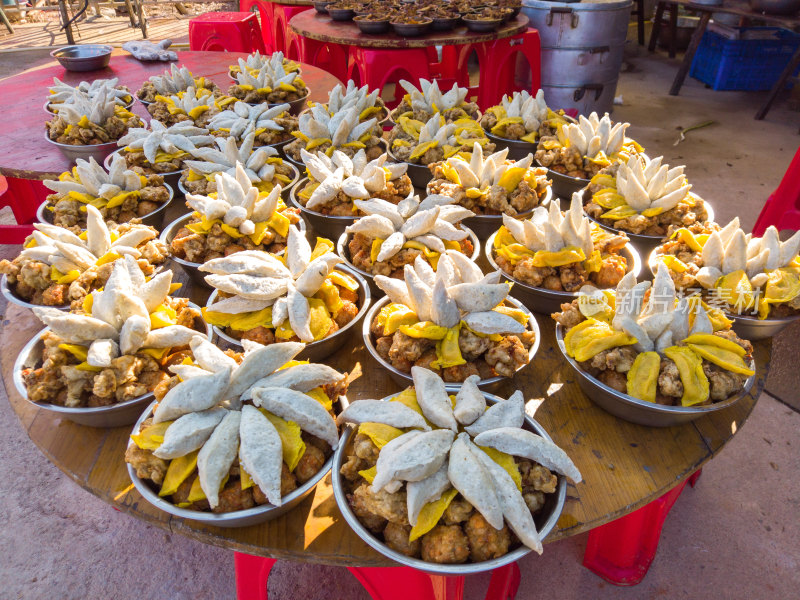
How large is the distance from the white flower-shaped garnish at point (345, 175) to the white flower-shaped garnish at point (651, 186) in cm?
85

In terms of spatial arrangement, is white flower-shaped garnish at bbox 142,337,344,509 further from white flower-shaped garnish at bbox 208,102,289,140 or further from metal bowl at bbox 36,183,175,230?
white flower-shaped garnish at bbox 208,102,289,140

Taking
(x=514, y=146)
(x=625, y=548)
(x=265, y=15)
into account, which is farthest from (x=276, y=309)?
(x=265, y=15)

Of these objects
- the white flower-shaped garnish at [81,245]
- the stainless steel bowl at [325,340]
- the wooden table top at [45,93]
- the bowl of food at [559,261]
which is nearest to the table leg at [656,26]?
the wooden table top at [45,93]

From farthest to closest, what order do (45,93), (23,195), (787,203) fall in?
(45,93) < (23,195) < (787,203)

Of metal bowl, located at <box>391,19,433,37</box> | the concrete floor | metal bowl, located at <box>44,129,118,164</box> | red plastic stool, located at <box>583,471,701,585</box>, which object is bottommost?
the concrete floor

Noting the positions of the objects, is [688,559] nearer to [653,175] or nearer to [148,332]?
[653,175]

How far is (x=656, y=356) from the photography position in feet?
4.19

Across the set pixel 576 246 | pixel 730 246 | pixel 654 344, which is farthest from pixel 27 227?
pixel 730 246

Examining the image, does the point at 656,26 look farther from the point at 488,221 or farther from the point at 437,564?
the point at 437,564

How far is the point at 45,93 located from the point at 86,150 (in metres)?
1.68

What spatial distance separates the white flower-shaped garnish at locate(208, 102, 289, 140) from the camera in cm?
241

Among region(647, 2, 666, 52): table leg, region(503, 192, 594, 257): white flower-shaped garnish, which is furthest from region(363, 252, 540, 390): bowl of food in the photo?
region(647, 2, 666, 52): table leg

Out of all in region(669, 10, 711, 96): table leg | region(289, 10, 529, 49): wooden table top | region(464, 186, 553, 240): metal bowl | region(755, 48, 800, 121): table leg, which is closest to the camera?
region(464, 186, 553, 240): metal bowl

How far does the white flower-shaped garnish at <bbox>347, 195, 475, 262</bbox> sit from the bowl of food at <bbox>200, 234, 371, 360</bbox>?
8.9 inches
